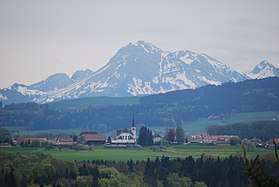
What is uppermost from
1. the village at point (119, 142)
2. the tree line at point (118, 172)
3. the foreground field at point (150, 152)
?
the village at point (119, 142)

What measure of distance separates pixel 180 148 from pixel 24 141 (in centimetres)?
3033

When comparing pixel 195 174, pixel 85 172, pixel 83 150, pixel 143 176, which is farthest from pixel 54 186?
pixel 83 150

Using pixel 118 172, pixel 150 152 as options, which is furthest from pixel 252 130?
pixel 118 172

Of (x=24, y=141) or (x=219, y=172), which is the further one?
(x=24, y=141)

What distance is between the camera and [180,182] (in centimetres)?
8619

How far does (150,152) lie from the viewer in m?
127

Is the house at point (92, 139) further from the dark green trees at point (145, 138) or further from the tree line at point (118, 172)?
the tree line at point (118, 172)

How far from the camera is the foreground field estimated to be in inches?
4296

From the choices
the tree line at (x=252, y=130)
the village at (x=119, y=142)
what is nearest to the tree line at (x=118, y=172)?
the village at (x=119, y=142)

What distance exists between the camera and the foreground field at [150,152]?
109m

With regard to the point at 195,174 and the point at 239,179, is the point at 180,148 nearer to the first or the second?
the point at 195,174

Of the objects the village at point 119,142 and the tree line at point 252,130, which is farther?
the tree line at point 252,130

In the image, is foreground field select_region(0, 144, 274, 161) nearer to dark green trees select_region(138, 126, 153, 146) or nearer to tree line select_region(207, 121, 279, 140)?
dark green trees select_region(138, 126, 153, 146)

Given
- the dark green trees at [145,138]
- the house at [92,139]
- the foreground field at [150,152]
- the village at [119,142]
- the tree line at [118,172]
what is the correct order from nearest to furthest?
1. the tree line at [118,172]
2. the foreground field at [150,152]
3. the village at [119,142]
4. the dark green trees at [145,138]
5. the house at [92,139]
